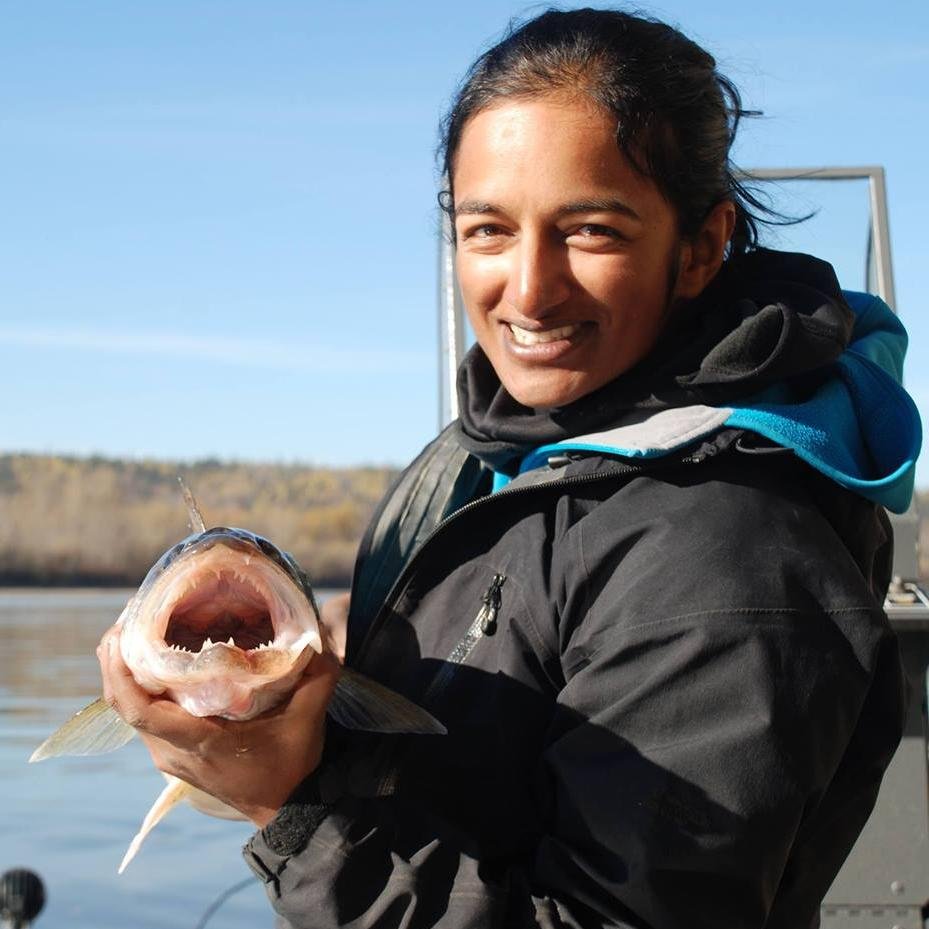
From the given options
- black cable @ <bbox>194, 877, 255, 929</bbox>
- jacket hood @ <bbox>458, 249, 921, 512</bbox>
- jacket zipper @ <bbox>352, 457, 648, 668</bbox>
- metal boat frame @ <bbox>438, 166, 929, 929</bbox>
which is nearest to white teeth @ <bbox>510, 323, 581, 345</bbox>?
jacket hood @ <bbox>458, 249, 921, 512</bbox>

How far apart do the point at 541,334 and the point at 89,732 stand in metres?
0.87

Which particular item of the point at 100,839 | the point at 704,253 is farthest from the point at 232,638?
the point at 100,839

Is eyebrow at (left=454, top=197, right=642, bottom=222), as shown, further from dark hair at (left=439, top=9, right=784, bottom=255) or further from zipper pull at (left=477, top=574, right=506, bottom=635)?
zipper pull at (left=477, top=574, right=506, bottom=635)

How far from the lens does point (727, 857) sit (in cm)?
176

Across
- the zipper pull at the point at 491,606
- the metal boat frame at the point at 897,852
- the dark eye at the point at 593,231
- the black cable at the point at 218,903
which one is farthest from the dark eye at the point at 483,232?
the black cable at the point at 218,903

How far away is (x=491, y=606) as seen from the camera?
2.01 meters

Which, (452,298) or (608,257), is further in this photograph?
(452,298)

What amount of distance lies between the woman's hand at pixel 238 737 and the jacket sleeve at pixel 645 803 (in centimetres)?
5

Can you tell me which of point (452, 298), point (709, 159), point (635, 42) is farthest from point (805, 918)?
point (452, 298)

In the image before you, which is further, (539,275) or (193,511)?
(193,511)

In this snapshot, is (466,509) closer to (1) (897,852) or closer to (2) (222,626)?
(2) (222,626)

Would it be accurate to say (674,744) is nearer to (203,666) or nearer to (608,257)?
(203,666)

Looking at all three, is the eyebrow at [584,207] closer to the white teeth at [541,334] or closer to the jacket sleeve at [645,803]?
the white teeth at [541,334]

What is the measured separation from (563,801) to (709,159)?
3.39 feet
